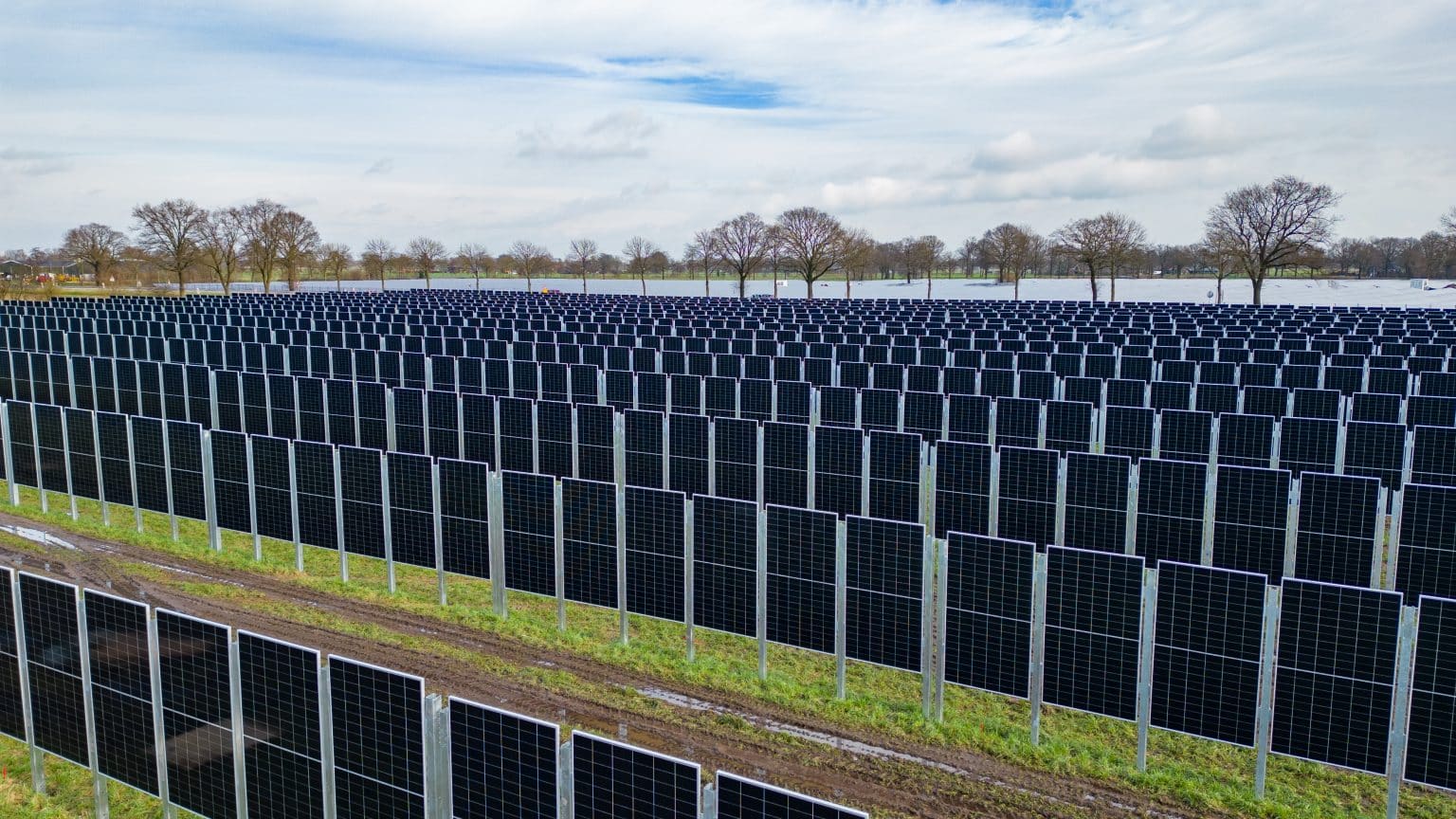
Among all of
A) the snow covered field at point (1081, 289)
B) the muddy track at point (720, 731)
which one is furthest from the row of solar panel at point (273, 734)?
the snow covered field at point (1081, 289)

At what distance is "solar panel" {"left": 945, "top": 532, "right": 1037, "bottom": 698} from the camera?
7492 millimetres

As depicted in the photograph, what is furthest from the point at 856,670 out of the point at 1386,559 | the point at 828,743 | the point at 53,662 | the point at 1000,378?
the point at 1000,378

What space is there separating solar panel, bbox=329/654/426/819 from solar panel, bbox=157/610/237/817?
89cm

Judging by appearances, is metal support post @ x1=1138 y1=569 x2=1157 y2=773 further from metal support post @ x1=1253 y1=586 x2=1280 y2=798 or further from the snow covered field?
the snow covered field

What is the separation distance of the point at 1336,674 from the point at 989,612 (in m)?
2.39

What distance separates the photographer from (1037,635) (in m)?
7.40

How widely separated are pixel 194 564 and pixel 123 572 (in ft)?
2.50

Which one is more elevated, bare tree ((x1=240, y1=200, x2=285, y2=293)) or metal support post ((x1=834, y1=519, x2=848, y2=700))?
bare tree ((x1=240, y1=200, x2=285, y2=293))

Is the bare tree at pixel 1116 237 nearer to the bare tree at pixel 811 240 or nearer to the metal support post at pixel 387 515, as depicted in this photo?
the bare tree at pixel 811 240

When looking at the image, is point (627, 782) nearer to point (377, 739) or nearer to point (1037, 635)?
point (377, 739)

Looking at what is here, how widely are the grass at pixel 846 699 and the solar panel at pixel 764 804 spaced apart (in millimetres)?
3349

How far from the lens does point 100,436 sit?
13320mm

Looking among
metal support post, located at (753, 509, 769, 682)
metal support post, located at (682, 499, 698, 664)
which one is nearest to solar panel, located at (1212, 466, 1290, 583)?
metal support post, located at (753, 509, 769, 682)

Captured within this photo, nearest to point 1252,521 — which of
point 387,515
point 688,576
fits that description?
point 688,576
